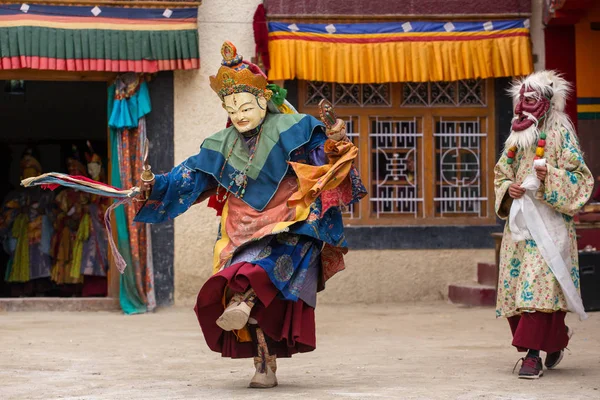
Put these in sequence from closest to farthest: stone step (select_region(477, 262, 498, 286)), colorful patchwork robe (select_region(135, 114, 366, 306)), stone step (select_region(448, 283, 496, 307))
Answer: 1. colorful patchwork robe (select_region(135, 114, 366, 306))
2. stone step (select_region(448, 283, 496, 307))
3. stone step (select_region(477, 262, 498, 286))

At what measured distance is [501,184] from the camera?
7.23 meters

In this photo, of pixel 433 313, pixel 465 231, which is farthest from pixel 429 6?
pixel 433 313

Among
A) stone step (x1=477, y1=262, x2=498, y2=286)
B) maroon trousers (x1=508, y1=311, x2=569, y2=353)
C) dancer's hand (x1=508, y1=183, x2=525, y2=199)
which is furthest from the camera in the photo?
stone step (x1=477, y1=262, x2=498, y2=286)

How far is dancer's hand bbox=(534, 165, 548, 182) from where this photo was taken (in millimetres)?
6895

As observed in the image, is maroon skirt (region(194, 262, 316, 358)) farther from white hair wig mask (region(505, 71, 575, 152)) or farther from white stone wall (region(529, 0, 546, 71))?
white stone wall (region(529, 0, 546, 71))

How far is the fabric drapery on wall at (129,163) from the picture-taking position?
1136 cm

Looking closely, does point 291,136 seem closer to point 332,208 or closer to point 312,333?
point 332,208

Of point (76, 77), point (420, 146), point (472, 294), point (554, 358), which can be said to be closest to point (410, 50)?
Result: point (420, 146)

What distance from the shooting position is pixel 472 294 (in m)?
11.6

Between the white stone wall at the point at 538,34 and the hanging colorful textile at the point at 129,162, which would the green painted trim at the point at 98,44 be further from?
the white stone wall at the point at 538,34

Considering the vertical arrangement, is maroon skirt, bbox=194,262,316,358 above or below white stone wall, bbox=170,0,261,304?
below

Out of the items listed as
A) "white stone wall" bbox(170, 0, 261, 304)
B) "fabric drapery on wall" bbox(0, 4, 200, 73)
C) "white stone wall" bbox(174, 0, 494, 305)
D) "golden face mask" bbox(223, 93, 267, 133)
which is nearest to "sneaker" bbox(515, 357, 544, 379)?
"golden face mask" bbox(223, 93, 267, 133)

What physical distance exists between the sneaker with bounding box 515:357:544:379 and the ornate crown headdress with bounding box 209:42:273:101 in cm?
215

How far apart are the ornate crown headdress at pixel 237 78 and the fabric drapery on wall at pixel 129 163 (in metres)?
4.74
